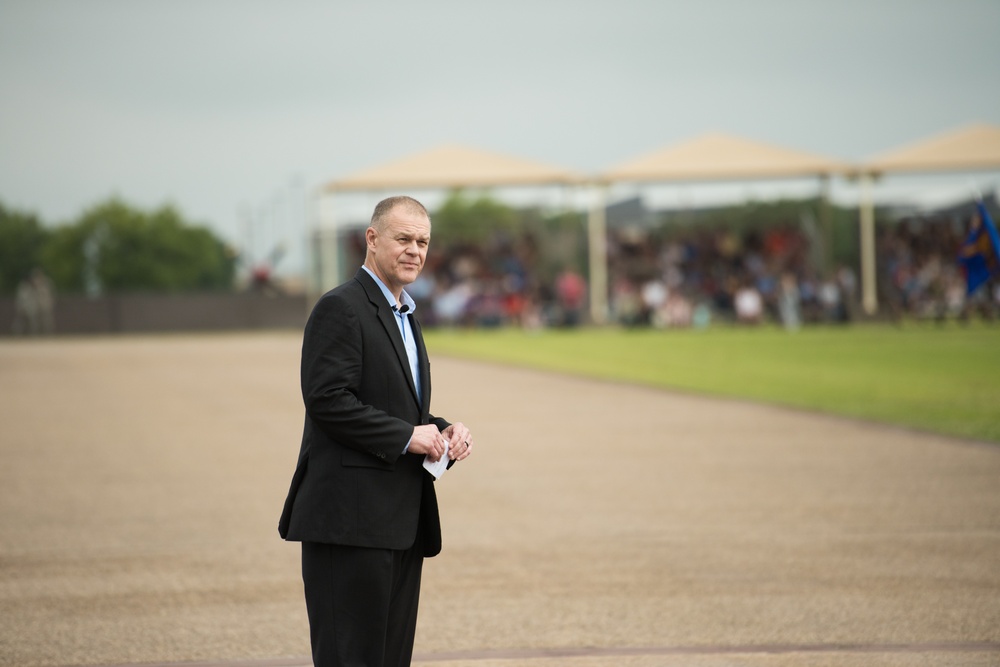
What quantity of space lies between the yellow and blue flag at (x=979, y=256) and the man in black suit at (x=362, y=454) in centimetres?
808

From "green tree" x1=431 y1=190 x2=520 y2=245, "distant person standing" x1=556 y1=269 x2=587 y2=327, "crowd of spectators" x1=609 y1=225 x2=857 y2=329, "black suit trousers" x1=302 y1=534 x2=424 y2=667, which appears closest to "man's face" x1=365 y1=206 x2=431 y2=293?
"black suit trousers" x1=302 y1=534 x2=424 y2=667

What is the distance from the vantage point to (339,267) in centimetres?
4325

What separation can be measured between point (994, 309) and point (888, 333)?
213 inches

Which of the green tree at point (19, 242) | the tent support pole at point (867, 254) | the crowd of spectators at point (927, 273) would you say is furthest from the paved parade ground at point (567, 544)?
the green tree at point (19, 242)

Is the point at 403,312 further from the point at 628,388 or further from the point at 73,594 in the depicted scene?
the point at 628,388

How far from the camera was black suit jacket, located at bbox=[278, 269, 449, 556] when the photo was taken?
3.91 metres

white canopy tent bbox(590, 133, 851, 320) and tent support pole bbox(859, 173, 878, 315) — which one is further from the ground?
white canopy tent bbox(590, 133, 851, 320)

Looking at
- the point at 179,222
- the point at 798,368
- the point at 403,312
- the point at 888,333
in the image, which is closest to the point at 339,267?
the point at 888,333

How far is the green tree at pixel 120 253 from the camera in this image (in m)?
95.6

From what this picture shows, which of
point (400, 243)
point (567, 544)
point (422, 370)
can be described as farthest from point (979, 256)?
point (400, 243)

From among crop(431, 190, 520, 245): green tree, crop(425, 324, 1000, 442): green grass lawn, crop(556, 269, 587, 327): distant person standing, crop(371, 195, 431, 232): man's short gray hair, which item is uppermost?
crop(431, 190, 520, 245): green tree

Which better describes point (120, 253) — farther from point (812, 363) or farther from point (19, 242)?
point (812, 363)

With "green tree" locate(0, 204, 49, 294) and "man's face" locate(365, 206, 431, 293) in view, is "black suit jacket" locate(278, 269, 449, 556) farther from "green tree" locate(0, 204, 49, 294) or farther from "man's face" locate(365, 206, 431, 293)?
"green tree" locate(0, 204, 49, 294)

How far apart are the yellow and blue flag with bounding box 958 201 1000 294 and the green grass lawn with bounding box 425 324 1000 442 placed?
1.80 m
